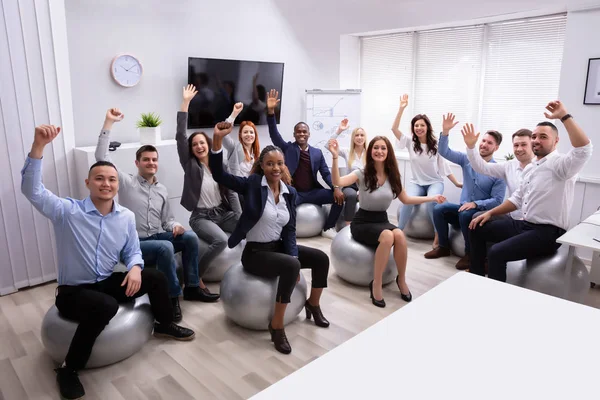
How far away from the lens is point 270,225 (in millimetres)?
2988

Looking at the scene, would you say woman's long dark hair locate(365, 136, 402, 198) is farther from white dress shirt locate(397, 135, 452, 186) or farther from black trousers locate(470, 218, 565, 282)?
white dress shirt locate(397, 135, 452, 186)

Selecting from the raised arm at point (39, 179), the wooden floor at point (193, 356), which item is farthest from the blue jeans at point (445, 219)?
the raised arm at point (39, 179)

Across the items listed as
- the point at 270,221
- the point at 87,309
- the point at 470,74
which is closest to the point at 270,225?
the point at 270,221

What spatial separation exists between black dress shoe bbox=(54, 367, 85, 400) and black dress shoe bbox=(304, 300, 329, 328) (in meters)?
1.51

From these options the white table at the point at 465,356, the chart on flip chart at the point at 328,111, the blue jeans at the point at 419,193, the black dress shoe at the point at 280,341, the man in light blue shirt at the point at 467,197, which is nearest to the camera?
the white table at the point at 465,356

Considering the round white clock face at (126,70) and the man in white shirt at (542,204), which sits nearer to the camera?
the man in white shirt at (542,204)

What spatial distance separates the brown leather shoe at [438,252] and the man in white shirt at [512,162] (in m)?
0.77

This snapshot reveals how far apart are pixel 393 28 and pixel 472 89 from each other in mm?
1313

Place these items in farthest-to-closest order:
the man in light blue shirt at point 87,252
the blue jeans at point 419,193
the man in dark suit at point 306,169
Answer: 1. the man in dark suit at point 306,169
2. the blue jeans at point 419,193
3. the man in light blue shirt at point 87,252

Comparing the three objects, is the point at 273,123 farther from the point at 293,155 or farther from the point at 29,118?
the point at 29,118

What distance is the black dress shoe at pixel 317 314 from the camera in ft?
10.5

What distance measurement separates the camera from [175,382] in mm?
2566

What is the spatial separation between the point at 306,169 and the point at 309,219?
0.57 m

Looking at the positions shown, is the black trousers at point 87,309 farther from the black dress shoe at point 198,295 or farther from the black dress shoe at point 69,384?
the black dress shoe at point 198,295
